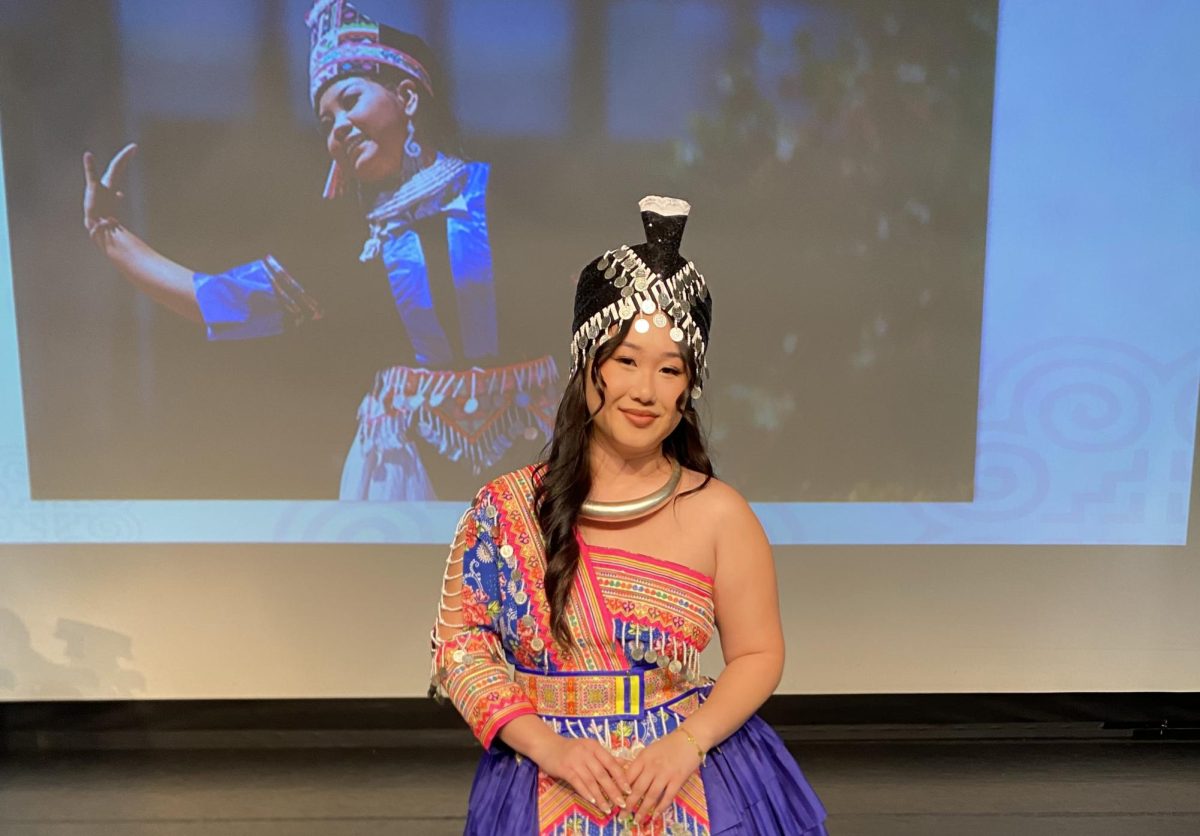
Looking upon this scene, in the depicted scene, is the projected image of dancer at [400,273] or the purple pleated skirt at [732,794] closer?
the purple pleated skirt at [732,794]

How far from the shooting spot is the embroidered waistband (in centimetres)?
105

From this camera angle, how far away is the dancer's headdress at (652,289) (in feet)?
3.33

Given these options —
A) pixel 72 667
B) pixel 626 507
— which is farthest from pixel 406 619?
pixel 626 507

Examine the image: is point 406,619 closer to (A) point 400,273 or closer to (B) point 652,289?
(A) point 400,273

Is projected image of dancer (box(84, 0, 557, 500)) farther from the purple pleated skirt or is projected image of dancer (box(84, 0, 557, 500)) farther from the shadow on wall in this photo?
the purple pleated skirt

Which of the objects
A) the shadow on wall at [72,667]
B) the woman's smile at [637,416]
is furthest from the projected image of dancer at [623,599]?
the shadow on wall at [72,667]

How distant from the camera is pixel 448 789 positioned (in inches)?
93.0

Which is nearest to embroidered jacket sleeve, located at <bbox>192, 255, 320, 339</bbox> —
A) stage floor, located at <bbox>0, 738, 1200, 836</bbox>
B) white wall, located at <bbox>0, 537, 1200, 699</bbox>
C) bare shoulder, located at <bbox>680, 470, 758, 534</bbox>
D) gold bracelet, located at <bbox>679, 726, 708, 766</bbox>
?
white wall, located at <bbox>0, 537, 1200, 699</bbox>

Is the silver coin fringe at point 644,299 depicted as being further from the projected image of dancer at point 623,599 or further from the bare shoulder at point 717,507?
the bare shoulder at point 717,507

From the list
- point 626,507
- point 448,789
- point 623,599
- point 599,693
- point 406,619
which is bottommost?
point 448,789

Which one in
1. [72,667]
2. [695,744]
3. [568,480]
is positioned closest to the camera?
[695,744]

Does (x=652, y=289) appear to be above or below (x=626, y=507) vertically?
above

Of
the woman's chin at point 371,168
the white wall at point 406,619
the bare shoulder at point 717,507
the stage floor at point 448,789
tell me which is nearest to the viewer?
the bare shoulder at point 717,507

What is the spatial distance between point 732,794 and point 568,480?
408 millimetres
